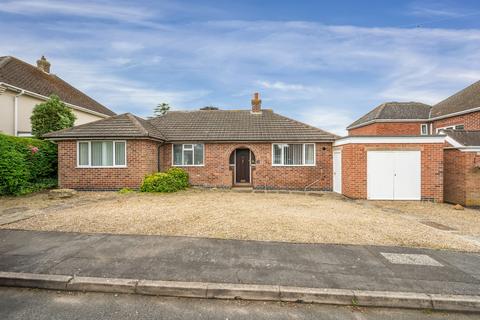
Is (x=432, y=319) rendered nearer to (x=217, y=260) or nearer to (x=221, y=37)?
(x=217, y=260)

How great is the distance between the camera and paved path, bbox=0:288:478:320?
283cm

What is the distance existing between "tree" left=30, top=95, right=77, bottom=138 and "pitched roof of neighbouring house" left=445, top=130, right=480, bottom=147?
22.0m

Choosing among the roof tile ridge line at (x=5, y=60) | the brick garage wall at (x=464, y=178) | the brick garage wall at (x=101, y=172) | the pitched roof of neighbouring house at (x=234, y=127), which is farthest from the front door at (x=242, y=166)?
the roof tile ridge line at (x=5, y=60)

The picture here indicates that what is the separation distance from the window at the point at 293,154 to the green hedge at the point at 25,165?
41.7ft

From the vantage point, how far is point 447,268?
400cm

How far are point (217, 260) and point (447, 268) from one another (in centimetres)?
404

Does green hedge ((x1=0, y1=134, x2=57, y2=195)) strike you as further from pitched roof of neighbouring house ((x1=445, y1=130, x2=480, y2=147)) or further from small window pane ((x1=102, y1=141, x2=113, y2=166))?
pitched roof of neighbouring house ((x1=445, y1=130, x2=480, y2=147))

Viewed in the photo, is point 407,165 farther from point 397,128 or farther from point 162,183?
point 397,128

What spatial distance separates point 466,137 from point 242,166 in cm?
1171

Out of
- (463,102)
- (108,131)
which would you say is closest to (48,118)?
(108,131)

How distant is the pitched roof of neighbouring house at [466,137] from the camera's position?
33.7 ft

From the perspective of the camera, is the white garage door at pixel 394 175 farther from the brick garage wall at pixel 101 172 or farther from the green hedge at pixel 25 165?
the green hedge at pixel 25 165

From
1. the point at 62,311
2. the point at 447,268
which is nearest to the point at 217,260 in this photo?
Answer: the point at 62,311

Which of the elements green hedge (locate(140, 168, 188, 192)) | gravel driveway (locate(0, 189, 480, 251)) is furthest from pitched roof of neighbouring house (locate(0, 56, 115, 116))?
green hedge (locate(140, 168, 188, 192))
